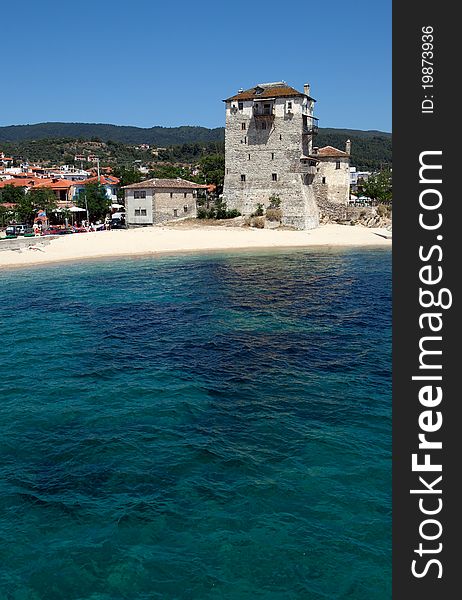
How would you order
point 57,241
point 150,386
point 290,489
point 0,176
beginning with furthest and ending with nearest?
point 0,176
point 57,241
point 150,386
point 290,489

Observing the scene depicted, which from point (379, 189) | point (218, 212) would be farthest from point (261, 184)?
point (379, 189)

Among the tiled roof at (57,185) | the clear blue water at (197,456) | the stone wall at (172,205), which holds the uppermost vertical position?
the tiled roof at (57,185)

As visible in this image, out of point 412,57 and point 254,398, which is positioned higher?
point 412,57

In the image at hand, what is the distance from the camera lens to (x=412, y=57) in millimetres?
6984

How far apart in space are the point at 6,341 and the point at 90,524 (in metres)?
15.2

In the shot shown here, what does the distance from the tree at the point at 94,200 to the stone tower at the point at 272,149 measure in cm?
1554

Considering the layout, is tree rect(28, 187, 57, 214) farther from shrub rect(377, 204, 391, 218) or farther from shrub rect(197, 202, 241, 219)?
shrub rect(377, 204, 391, 218)

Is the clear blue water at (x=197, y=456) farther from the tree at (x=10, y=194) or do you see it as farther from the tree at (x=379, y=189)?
the tree at (x=10, y=194)

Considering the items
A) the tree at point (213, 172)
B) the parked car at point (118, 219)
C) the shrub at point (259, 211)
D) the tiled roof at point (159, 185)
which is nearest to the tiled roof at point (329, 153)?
the shrub at point (259, 211)

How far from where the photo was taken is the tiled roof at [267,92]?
62475 millimetres

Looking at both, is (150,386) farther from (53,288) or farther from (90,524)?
(53,288)

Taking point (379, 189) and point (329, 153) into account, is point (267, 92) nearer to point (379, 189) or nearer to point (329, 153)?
point (329, 153)

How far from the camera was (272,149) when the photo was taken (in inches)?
2525


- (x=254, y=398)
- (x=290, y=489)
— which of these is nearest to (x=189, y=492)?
(x=290, y=489)
